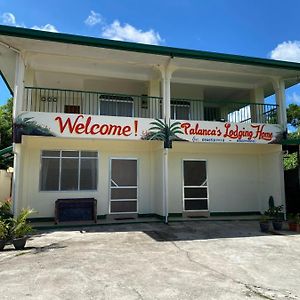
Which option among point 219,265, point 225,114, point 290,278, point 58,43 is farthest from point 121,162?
point 290,278

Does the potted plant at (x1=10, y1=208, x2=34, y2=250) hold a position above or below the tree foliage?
below

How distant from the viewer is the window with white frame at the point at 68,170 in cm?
1184

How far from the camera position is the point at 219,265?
6113 millimetres

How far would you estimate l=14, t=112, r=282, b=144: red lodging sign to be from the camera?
1018 cm

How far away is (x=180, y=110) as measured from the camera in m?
14.1

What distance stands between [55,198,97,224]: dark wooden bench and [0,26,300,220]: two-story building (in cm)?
54

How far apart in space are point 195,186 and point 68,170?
214 inches

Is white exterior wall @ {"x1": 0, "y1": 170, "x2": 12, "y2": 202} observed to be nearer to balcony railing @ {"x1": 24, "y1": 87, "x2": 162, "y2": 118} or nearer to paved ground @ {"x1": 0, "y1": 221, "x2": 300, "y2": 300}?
balcony railing @ {"x1": 24, "y1": 87, "x2": 162, "y2": 118}

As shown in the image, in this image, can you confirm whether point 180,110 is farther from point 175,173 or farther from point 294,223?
point 294,223

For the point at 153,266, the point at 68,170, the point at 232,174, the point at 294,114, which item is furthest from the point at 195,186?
the point at 294,114

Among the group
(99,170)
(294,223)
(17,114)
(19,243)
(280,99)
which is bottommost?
(19,243)

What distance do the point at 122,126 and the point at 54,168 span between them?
332cm

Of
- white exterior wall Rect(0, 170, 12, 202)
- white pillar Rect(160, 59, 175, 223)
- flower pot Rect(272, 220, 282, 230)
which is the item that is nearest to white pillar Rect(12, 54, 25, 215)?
white pillar Rect(160, 59, 175, 223)

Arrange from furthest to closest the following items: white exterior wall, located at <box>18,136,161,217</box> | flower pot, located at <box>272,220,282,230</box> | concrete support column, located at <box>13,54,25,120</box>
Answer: white exterior wall, located at <box>18,136,161,217</box> → flower pot, located at <box>272,220,282,230</box> → concrete support column, located at <box>13,54,25,120</box>
